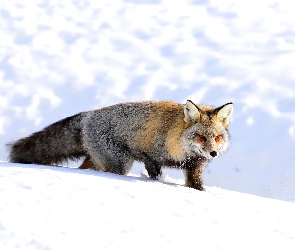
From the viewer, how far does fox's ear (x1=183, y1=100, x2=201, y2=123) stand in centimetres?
988

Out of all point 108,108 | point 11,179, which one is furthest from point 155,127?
point 11,179

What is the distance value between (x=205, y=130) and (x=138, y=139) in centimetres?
149

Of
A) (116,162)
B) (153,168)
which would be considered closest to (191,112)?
(153,168)

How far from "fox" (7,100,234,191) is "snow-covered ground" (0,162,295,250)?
1579 millimetres

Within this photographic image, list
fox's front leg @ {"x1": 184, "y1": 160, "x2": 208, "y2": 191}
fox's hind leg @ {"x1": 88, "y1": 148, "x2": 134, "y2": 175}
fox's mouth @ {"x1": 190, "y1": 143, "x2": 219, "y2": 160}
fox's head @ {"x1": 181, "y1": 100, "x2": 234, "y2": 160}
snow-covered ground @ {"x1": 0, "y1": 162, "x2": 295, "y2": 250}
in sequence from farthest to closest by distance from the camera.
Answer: fox's hind leg @ {"x1": 88, "y1": 148, "x2": 134, "y2": 175}, fox's front leg @ {"x1": 184, "y1": 160, "x2": 208, "y2": 191}, fox's head @ {"x1": 181, "y1": 100, "x2": 234, "y2": 160}, fox's mouth @ {"x1": 190, "y1": 143, "x2": 219, "y2": 160}, snow-covered ground @ {"x1": 0, "y1": 162, "x2": 295, "y2": 250}

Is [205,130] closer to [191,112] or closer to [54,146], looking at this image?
[191,112]

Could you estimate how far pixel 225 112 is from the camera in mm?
10055

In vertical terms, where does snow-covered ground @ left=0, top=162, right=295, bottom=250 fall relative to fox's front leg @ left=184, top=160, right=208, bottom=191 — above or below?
below

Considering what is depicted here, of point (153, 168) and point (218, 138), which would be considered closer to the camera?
point (218, 138)

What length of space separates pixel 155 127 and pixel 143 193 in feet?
9.42

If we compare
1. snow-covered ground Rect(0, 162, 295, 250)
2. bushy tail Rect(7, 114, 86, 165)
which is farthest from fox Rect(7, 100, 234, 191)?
snow-covered ground Rect(0, 162, 295, 250)

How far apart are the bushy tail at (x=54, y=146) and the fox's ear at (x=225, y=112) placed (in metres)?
3.01

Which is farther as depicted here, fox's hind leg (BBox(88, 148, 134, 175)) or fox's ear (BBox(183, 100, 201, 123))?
fox's hind leg (BBox(88, 148, 134, 175))

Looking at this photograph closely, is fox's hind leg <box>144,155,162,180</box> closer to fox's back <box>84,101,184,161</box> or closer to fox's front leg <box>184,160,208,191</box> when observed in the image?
fox's back <box>84,101,184,161</box>
